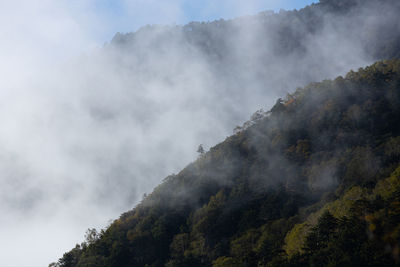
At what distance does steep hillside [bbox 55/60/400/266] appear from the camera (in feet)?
224

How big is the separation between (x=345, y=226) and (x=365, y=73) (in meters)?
72.2

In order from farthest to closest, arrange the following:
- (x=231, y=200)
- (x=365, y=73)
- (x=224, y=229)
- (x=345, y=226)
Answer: (x=365, y=73) < (x=231, y=200) < (x=224, y=229) < (x=345, y=226)

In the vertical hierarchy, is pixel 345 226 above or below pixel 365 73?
below

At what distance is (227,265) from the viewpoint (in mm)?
58844

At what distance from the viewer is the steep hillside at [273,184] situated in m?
68.3

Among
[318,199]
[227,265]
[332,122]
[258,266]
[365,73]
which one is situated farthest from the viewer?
[365,73]

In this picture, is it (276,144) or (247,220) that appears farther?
(276,144)

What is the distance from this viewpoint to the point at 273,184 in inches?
3342

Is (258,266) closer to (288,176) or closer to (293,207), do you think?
(293,207)

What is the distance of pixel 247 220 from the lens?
78.7 meters

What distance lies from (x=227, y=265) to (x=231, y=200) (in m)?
28.4

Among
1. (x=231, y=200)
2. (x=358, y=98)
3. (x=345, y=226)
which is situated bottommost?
(x=345, y=226)

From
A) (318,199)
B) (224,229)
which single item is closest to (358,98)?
(318,199)

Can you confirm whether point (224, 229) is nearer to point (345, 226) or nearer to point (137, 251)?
point (137, 251)
